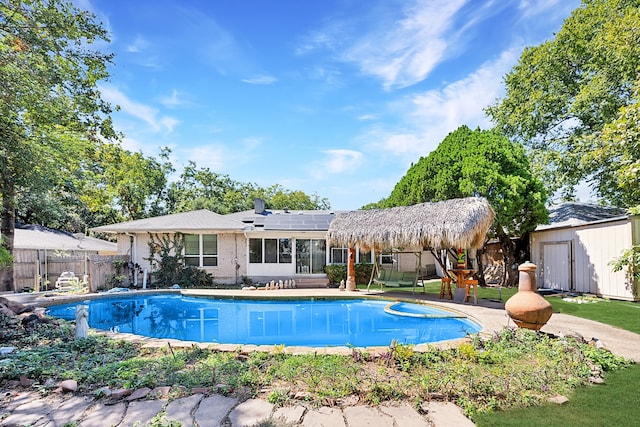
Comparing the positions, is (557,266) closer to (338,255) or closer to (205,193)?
(338,255)

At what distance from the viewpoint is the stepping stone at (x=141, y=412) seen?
123 inches

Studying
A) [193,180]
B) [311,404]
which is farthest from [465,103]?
[193,180]

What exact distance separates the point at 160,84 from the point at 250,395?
37.9ft

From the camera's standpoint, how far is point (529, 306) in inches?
226

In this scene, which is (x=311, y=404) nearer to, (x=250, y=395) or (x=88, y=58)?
(x=250, y=395)

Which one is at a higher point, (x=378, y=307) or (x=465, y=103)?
(x=465, y=103)

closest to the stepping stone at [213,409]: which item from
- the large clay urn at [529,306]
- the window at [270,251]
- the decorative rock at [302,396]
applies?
the decorative rock at [302,396]

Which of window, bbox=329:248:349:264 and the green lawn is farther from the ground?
window, bbox=329:248:349:264

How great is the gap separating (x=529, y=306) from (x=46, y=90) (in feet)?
35.4

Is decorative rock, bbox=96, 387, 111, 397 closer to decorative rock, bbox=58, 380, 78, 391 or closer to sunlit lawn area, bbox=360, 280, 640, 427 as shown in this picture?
decorative rock, bbox=58, 380, 78, 391

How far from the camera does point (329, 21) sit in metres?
9.66

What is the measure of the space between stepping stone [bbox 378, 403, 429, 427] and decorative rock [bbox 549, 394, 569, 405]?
1552mm

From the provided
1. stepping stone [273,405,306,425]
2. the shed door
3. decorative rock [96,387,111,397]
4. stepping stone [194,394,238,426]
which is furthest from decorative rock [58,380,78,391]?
the shed door

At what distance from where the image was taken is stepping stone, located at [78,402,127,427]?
314 cm
